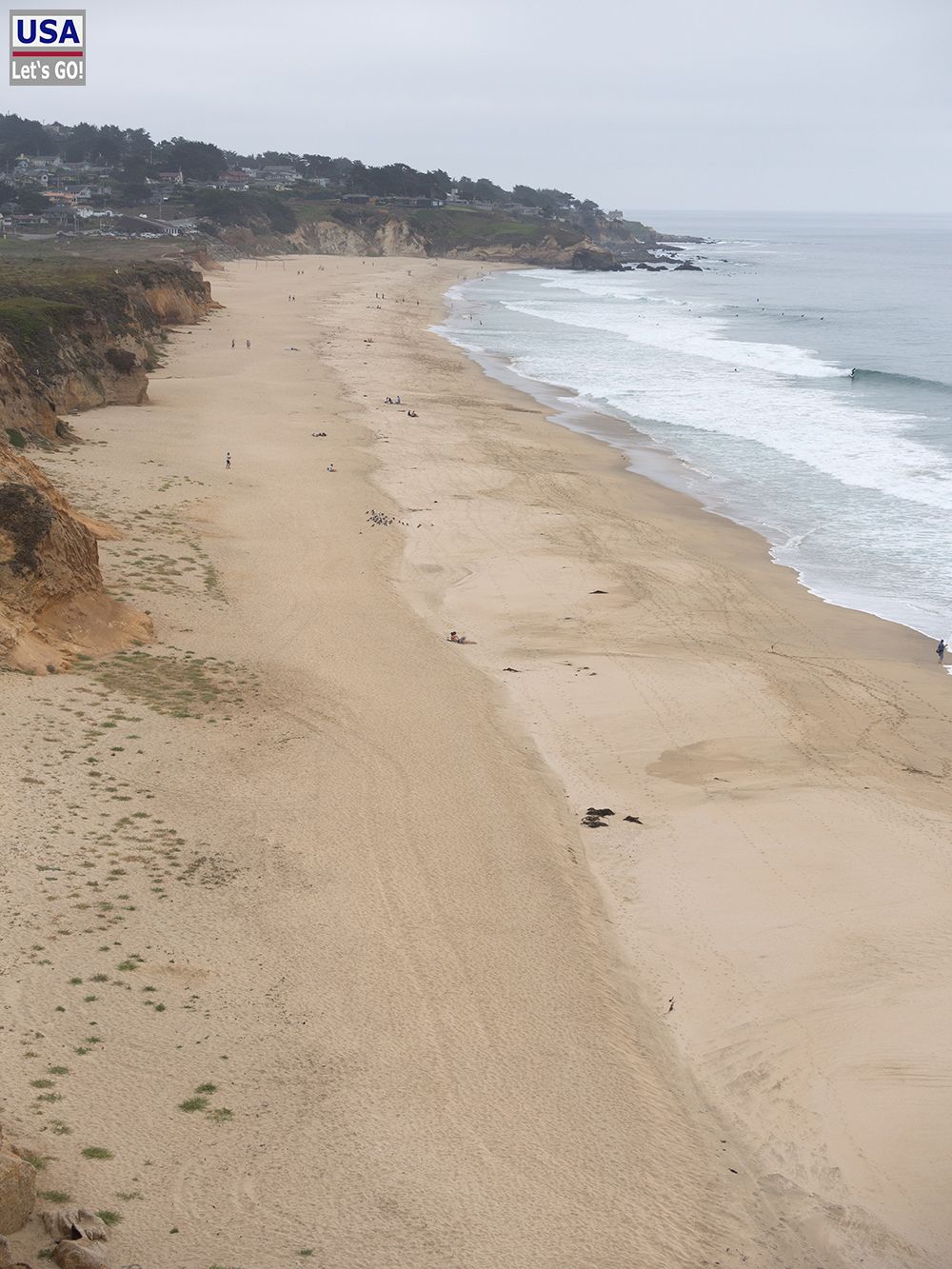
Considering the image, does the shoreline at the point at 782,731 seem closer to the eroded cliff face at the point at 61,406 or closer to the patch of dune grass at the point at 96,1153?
the patch of dune grass at the point at 96,1153

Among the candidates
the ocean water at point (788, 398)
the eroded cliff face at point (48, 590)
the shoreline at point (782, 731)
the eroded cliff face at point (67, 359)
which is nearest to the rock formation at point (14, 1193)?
the shoreline at point (782, 731)

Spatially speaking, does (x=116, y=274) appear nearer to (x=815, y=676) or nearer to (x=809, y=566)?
(x=809, y=566)

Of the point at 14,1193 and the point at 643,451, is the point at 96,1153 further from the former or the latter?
the point at 643,451

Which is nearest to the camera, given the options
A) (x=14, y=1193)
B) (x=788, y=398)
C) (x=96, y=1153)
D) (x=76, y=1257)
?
(x=76, y=1257)

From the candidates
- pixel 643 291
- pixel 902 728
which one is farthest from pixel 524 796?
pixel 643 291

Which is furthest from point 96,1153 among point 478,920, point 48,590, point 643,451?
point 643,451

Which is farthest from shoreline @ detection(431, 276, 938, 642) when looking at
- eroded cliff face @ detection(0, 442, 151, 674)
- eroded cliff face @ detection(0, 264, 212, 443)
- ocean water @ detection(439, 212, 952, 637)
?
eroded cliff face @ detection(0, 264, 212, 443)
